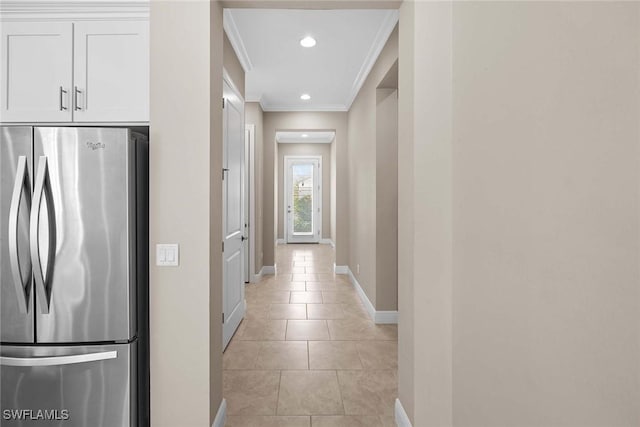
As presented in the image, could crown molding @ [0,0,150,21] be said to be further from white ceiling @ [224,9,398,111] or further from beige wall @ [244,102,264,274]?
beige wall @ [244,102,264,274]

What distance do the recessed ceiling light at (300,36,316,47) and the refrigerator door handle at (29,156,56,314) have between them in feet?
8.42

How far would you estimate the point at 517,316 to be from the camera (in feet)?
3.61

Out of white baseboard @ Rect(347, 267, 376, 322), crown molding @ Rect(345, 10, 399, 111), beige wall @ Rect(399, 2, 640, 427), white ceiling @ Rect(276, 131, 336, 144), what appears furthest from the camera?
white ceiling @ Rect(276, 131, 336, 144)

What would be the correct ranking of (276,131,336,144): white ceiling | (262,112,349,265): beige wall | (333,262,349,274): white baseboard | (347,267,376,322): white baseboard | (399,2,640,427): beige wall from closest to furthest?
(399,2,640,427): beige wall
(347,267,376,322): white baseboard
(262,112,349,265): beige wall
(333,262,349,274): white baseboard
(276,131,336,144): white ceiling

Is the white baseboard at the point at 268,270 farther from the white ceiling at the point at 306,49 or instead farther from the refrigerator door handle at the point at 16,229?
the refrigerator door handle at the point at 16,229

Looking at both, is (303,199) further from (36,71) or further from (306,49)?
(36,71)

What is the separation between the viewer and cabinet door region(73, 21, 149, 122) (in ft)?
6.21

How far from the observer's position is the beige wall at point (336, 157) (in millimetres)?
6055

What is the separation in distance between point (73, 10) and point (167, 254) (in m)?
1.43

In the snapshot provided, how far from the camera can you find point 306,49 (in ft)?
12.1

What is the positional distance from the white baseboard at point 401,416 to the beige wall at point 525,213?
4.4 inches

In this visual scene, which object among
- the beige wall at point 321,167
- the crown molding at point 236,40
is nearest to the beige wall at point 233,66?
the crown molding at point 236,40

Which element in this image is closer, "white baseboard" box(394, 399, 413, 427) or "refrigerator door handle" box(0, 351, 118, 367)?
"refrigerator door handle" box(0, 351, 118, 367)

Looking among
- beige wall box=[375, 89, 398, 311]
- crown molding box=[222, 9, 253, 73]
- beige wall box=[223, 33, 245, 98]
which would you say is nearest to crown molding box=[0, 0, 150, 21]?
crown molding box=[222, 9, 253, 73]
